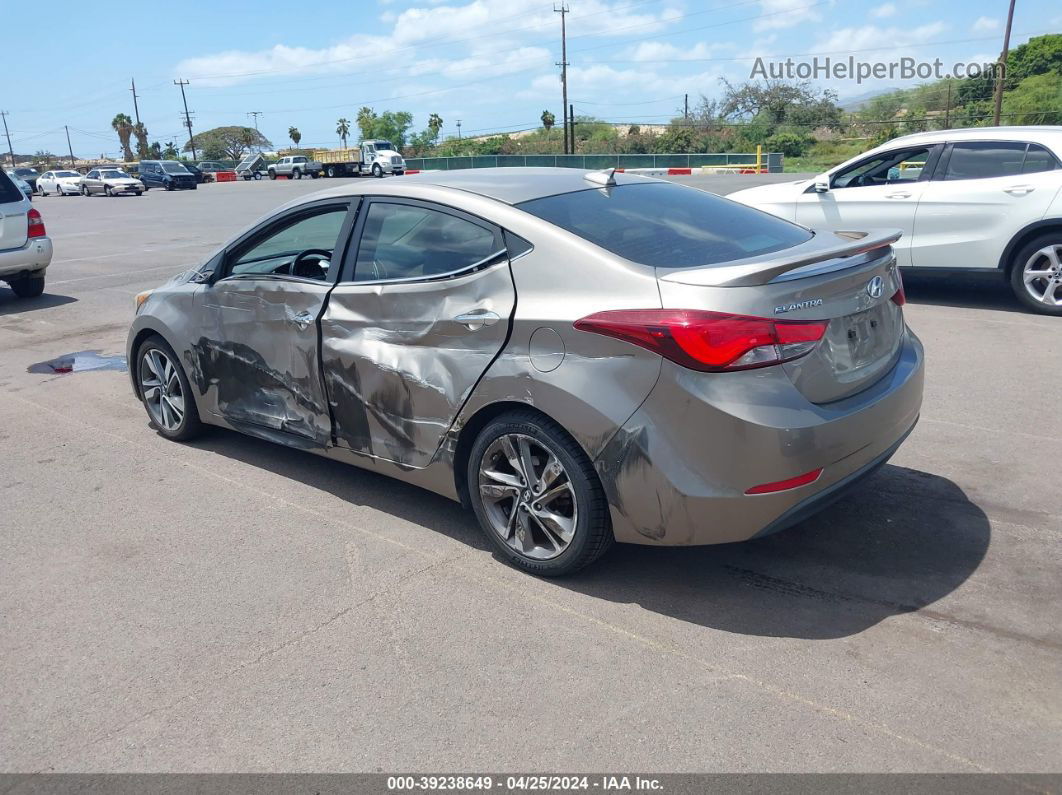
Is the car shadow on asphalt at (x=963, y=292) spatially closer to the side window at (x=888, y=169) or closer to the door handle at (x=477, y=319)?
the side window at (x=888, y=169)

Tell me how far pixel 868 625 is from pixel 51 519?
4.09m

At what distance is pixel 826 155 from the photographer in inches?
2108

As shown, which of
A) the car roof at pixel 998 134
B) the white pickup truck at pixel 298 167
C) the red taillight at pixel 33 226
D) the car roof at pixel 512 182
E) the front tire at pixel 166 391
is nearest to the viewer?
the car roof at pixel 512 182

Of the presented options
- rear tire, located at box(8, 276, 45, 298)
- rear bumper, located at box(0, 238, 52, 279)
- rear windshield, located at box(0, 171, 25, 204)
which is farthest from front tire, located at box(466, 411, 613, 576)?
rear tire, located at box(8, 276, 45, 298)

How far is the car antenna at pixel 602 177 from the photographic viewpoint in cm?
465

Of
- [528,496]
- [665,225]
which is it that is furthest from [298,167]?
[528,496]

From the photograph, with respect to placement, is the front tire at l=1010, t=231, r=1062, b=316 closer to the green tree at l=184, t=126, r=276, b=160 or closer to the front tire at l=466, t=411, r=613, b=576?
the front tire at l=466, t=411, r=613, b=576

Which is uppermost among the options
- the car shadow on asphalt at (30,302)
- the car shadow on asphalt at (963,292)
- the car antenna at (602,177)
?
the car antenna at (602,177)

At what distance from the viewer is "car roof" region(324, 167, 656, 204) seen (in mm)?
4320

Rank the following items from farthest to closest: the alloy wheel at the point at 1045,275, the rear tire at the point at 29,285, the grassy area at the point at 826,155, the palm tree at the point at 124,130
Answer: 1. the palm tree at the point at 124,130
2. the grassy area at the point at 826,155
3. the rear tire at the point at 29,285
4. the alloy wheel at the point at 1045,275

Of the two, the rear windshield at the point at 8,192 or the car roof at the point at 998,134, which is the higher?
the car roof at the point at 998,134

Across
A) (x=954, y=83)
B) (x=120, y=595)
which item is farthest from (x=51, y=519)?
(x=954, y=83)

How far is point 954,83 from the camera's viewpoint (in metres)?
69.6

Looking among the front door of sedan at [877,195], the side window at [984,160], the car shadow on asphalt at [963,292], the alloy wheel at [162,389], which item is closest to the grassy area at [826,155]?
the car shadow on asphalt at [963,292]
